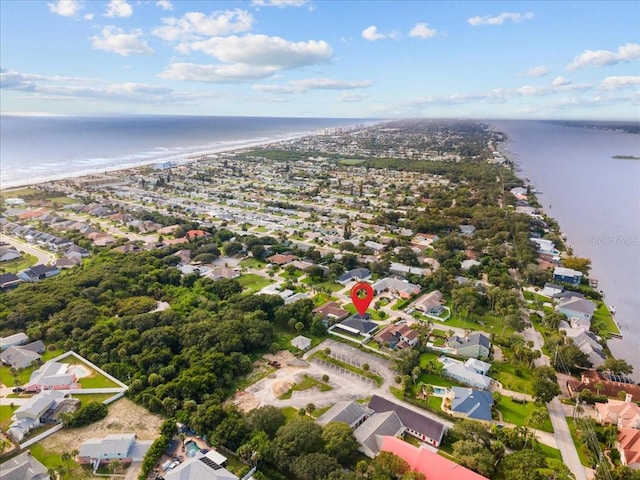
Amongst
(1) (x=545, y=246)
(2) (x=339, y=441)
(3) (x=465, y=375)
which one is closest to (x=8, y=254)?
(2) (x=339, y=441)

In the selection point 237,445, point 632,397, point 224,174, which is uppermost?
point 224,174

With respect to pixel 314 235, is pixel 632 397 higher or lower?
lower

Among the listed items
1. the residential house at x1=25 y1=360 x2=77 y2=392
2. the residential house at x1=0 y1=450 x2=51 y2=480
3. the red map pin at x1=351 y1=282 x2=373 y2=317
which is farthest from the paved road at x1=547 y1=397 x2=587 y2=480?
the residential house at x1=25 y1=360 x2=77 y2=392

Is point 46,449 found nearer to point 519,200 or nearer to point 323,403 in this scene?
point 323,403

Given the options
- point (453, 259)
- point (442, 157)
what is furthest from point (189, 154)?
point (453, 259)

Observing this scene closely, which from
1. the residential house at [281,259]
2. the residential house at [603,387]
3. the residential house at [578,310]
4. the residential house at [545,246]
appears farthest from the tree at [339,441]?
the residential house at [545,246]

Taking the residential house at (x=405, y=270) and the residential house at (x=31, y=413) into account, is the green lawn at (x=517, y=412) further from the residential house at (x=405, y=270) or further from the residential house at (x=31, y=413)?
the residential house at (x=31, y=413)

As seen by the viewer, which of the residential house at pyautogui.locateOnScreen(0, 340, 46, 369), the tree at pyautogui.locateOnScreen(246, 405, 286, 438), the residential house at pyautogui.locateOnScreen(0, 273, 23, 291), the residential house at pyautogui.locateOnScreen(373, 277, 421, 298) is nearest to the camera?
the tree at pyautogui.locateOnScreen(246, 405, 286, 438)

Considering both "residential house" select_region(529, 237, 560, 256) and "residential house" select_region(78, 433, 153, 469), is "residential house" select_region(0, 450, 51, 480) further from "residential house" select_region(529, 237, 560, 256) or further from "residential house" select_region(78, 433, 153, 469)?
"residential house" select_region(529, 237, 560, 256)
